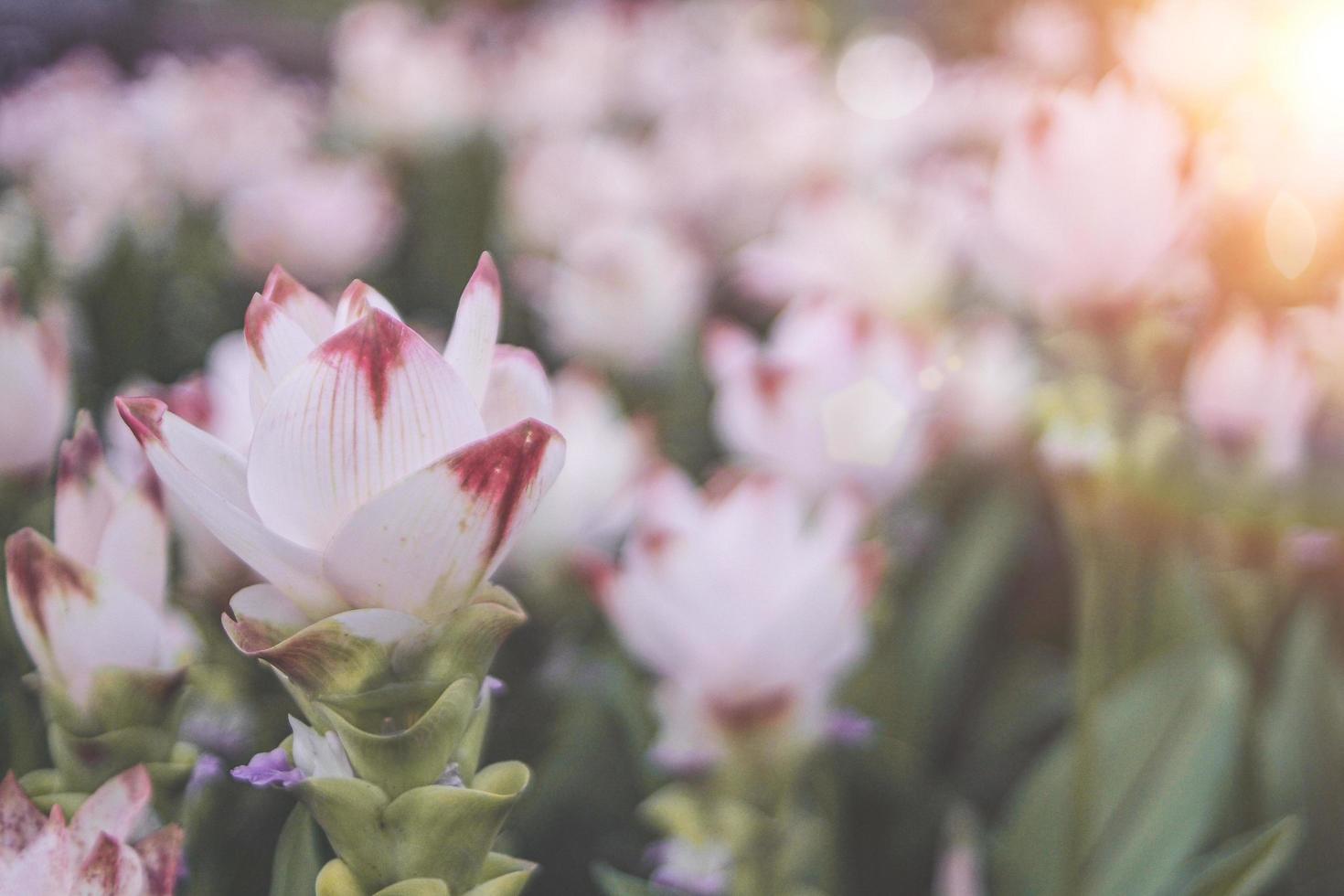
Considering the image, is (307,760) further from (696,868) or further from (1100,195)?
(1100,195)

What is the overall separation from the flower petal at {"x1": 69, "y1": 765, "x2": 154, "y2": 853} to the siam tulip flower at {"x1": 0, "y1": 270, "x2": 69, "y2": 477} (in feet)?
0.56

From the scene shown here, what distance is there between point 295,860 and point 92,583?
0.38 feet

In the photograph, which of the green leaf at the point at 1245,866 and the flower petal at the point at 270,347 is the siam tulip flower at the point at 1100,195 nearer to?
the green leaf at the point at 1245,866

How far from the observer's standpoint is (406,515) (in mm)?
314

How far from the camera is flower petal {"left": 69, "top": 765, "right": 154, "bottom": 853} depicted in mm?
361

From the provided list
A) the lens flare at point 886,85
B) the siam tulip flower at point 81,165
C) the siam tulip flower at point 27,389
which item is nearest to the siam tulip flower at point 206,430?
the siam tulip flower at point 27,389

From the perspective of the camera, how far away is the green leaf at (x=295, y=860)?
40 cm

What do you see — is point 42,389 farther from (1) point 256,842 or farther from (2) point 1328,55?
(2) point 1328,55

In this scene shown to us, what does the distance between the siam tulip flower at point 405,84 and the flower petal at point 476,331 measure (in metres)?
1.67

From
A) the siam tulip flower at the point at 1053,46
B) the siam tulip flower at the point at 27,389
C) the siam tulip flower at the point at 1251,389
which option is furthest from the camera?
the siam tulip flower at the point at 1053,46

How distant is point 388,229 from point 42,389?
1.12m

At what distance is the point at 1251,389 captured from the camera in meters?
0.75

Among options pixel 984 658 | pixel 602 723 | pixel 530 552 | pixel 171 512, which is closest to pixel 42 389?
pixel 171 512

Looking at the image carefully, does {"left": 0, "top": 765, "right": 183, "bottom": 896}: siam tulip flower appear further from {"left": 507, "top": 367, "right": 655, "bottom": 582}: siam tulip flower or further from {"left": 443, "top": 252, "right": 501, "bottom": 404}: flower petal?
{"left": 507, "top": 367, "right": 655, "bottom": 582}: siam tulip flower
